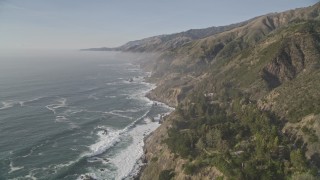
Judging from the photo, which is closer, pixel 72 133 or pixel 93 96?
pixel 72 133

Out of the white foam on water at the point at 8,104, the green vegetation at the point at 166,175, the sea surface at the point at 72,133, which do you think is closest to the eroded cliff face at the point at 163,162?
the green vegetation at the point at 166,175

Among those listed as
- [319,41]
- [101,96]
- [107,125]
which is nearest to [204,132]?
[107,125]

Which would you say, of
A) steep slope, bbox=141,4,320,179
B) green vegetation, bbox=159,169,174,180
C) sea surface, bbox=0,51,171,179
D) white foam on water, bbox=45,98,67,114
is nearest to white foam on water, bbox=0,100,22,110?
sea surface, bbox=0,51,171,179

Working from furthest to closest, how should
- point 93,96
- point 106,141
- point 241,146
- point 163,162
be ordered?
point 93,96 < point 106,141 < point 163,162 < point 241,146

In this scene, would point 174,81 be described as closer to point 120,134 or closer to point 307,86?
point 120,134

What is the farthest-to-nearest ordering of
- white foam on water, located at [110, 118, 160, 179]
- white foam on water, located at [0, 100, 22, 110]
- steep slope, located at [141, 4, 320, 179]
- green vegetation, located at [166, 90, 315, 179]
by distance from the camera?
white foam on water, located at [0, 100, 22, 110] < white foam on water, located at [110, 118, 160, 179] < steep slope, located at [141, 4, 320, 179] < green vegetation, located at [166, 90, 315, 179]

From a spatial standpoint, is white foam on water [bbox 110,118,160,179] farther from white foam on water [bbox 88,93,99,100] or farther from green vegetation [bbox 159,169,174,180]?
white foam on water [bbox 88,93,99,100]

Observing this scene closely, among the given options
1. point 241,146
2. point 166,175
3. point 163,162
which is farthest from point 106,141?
point 241,146

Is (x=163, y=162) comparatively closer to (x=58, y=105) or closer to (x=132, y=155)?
(x=132, y=155)

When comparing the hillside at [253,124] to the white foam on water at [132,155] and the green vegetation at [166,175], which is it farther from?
the white foam on water at [132,155]

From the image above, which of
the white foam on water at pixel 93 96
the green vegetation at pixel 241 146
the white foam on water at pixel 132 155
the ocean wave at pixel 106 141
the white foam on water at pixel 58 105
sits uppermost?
A: the green vegetation at pixel 241 146

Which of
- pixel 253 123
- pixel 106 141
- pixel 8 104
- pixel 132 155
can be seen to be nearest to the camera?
pixel 253 123
